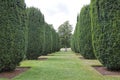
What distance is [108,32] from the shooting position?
1409 centimetres

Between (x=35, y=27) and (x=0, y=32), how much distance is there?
13.2 meters

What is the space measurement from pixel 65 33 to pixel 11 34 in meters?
65.6

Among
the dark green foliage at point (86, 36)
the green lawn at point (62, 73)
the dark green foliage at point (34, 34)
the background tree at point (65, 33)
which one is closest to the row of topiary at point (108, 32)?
the green lawn at point (62, 73)

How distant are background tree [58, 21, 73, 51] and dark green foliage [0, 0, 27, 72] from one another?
62480mm

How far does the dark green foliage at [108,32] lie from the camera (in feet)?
45.5

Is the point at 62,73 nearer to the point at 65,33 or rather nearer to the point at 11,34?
the point at 11,34

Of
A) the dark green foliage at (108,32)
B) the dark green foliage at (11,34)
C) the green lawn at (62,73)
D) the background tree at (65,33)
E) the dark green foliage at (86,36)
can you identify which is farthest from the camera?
the background tree at (65,33)

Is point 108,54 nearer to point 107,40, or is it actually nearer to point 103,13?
point 107,40

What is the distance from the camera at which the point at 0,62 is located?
1309 cm

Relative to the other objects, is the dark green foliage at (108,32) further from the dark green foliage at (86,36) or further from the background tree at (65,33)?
the background tree at (65,33)

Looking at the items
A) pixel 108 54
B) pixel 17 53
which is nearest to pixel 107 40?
pixel 108 54

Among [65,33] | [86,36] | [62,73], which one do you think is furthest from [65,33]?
[62,73]

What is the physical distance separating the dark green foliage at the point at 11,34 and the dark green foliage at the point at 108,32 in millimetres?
4152

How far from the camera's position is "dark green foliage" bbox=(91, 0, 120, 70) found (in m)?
13.9
